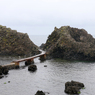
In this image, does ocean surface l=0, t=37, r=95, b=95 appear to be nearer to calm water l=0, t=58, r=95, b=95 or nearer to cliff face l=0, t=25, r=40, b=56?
calm water l=0, t=58, r=95, b=95

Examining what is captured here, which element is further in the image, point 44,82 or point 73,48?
point 73,48

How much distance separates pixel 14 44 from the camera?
10925 cm

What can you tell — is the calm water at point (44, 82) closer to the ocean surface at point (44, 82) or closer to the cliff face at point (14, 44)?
the ocean surface at point (44, 82)

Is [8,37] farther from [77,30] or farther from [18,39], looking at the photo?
[77,30]

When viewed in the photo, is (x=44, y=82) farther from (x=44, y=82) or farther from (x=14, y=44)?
(x=14, y=44)

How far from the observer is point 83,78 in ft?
170

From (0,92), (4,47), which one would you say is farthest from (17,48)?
(0,92)

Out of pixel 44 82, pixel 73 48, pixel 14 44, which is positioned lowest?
pixel 44 82

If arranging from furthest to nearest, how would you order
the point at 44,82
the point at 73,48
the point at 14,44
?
the point at 14,44, the point at 73,48, the point at 44,82

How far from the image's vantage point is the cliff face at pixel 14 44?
104 m

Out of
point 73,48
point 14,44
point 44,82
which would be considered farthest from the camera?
point 14,44

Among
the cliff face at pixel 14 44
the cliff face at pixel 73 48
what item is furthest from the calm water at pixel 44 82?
the cliff face at pixel 14 44

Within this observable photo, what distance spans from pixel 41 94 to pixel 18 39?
8173 centimetres

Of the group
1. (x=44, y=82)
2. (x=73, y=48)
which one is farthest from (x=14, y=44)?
(x=44, y=82)
